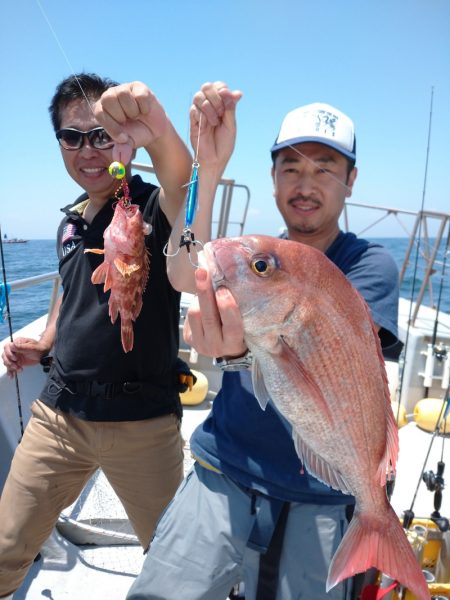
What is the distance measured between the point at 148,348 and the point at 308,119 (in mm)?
1359

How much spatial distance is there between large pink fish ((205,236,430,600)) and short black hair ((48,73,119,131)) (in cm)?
160

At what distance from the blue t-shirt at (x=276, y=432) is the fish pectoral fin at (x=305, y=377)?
0.43 meters

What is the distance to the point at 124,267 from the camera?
6.57 ft

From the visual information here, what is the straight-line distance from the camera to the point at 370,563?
144cm

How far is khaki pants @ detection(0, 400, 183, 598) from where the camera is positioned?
232cm

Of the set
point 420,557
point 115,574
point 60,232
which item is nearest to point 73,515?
point 115,574

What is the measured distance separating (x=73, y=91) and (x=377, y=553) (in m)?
2.56

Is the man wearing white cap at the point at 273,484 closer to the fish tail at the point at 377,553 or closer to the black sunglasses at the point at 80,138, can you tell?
the fish tail at the point at 377,553

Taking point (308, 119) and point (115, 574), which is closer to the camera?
point (308, 119)

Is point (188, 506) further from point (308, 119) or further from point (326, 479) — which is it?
point (308, 119)

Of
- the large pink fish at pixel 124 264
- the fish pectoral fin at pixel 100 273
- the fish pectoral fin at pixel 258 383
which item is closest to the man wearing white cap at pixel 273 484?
the fish pectoral fin at pixel 258 383

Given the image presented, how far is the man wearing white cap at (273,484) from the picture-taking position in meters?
1.77

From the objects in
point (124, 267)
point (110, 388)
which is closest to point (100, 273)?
point (124, 267)

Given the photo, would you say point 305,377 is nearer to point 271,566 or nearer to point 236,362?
point 236,362
